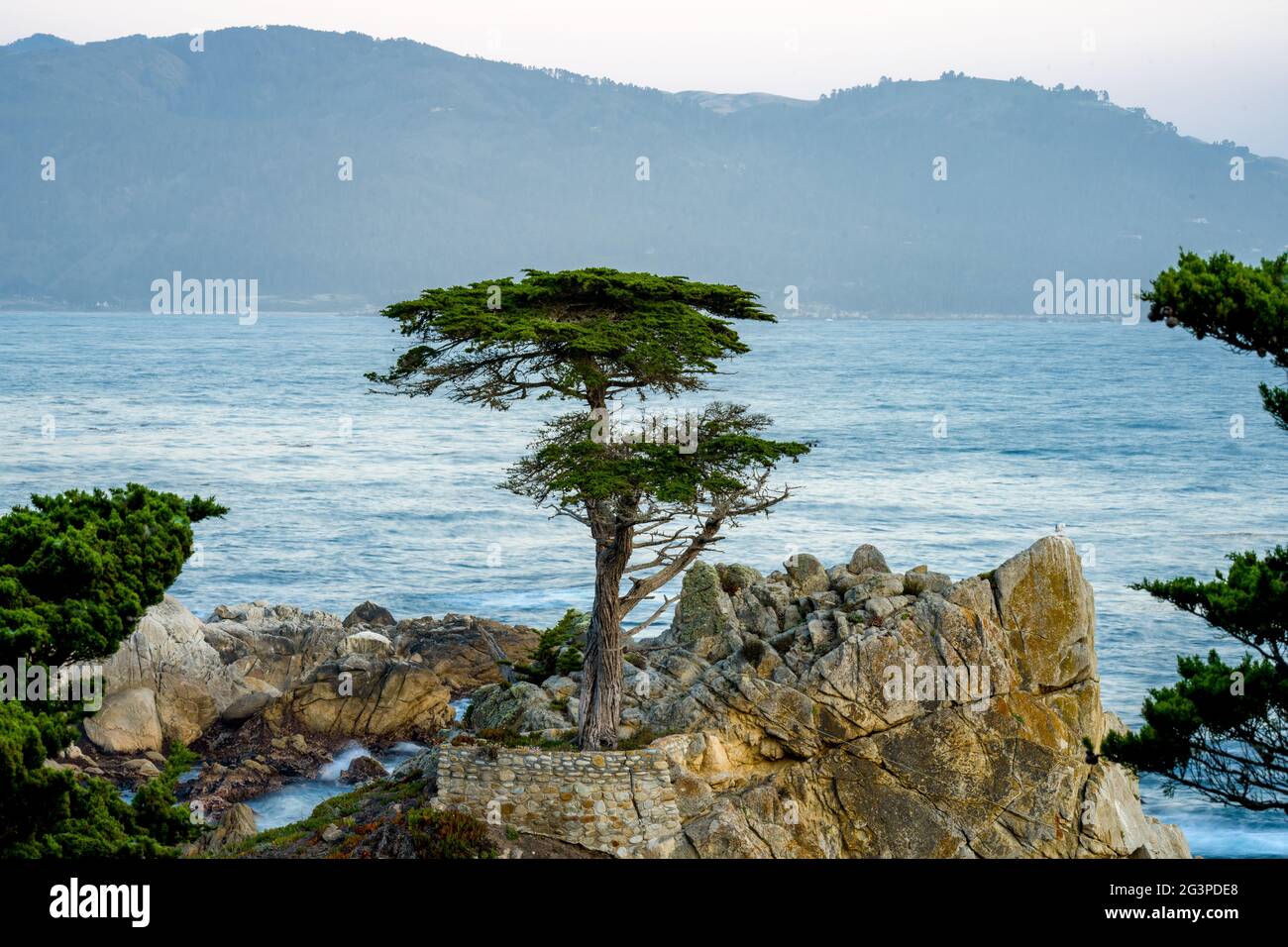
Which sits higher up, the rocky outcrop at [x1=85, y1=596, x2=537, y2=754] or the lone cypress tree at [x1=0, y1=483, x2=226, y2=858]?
the lone cypress tree at [x1=0, y1=483, x2=226, y2=858]

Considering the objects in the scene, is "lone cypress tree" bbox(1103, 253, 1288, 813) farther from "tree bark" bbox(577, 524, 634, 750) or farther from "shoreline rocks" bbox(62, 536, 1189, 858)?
"tree bark" bbox(577, 524, 634, 750)

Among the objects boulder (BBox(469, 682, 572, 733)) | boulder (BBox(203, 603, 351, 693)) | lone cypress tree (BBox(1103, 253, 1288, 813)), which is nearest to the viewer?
lone cypress tree (BBox(1103, 253, 1288, 813))

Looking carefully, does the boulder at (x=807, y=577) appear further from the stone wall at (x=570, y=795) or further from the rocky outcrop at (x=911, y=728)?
the stone wall at (x=570, y=795)

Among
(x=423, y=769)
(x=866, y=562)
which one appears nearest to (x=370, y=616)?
(x=423, y=769)

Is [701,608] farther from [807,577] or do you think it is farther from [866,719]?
[866,719]

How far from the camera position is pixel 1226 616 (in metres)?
13.1

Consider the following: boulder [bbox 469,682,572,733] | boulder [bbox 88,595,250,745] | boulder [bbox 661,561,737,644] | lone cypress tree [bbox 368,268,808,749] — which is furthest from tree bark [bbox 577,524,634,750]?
boulder [bbox 88,595,250,745]

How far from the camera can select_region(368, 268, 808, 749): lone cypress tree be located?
20234mm

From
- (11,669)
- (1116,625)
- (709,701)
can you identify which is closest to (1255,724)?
(709,701)

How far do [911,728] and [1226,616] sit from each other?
367 inches

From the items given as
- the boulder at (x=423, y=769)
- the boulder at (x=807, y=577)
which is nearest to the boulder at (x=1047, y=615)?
the boulder at (x=807, y=577)

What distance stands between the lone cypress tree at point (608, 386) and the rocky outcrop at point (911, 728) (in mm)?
2214

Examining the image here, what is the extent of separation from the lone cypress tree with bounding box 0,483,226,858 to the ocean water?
9.44 m

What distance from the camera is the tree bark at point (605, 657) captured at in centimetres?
2105
